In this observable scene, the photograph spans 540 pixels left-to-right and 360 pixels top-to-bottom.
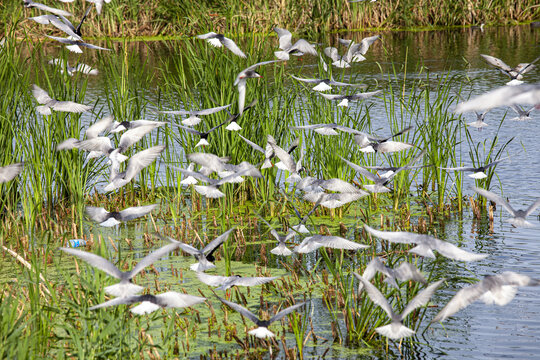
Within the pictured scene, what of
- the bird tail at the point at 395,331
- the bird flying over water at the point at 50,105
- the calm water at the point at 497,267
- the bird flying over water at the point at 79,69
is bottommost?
the calm water at the point at 497,267

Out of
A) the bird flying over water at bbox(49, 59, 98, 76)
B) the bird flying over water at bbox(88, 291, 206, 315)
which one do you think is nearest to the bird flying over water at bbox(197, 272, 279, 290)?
the bird flying over water at bbox(88, 291, 206, 315)

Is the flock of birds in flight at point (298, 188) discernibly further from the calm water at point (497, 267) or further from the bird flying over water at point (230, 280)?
the calm water at point (497, 267)

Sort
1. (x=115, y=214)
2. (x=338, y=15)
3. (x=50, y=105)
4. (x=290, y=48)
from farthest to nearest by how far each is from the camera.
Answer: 1. (x=338, y=15)
2. (x=290, y=48)
3. (x=50, y=105)
4. (x=115, y=214)

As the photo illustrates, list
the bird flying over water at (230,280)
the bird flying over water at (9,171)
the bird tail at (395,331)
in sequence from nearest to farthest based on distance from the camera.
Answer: the bird tail at (395,331) → the bird flying over water at (230,280) → the bird flying over water at (9,171)

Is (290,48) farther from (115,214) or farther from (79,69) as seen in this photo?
(115,214)

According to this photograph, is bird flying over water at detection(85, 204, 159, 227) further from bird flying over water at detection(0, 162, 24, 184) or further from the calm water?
the calm water

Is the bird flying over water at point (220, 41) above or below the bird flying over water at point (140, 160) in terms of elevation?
above

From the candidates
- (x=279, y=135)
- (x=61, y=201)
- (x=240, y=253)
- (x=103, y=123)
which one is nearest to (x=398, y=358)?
(x=240, y=253)

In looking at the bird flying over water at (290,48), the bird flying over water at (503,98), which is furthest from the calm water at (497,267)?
the bird flying over water at (503,98)

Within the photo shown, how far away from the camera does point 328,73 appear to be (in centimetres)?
550

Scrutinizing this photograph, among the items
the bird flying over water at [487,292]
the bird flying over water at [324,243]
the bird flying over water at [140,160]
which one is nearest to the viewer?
the bird flying over water at [487,292]

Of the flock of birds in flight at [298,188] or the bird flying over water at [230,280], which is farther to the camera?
the bird flying over water at [230,280]

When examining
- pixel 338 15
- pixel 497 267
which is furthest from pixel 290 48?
pixel 338 15

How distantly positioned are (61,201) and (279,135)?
1.65m
